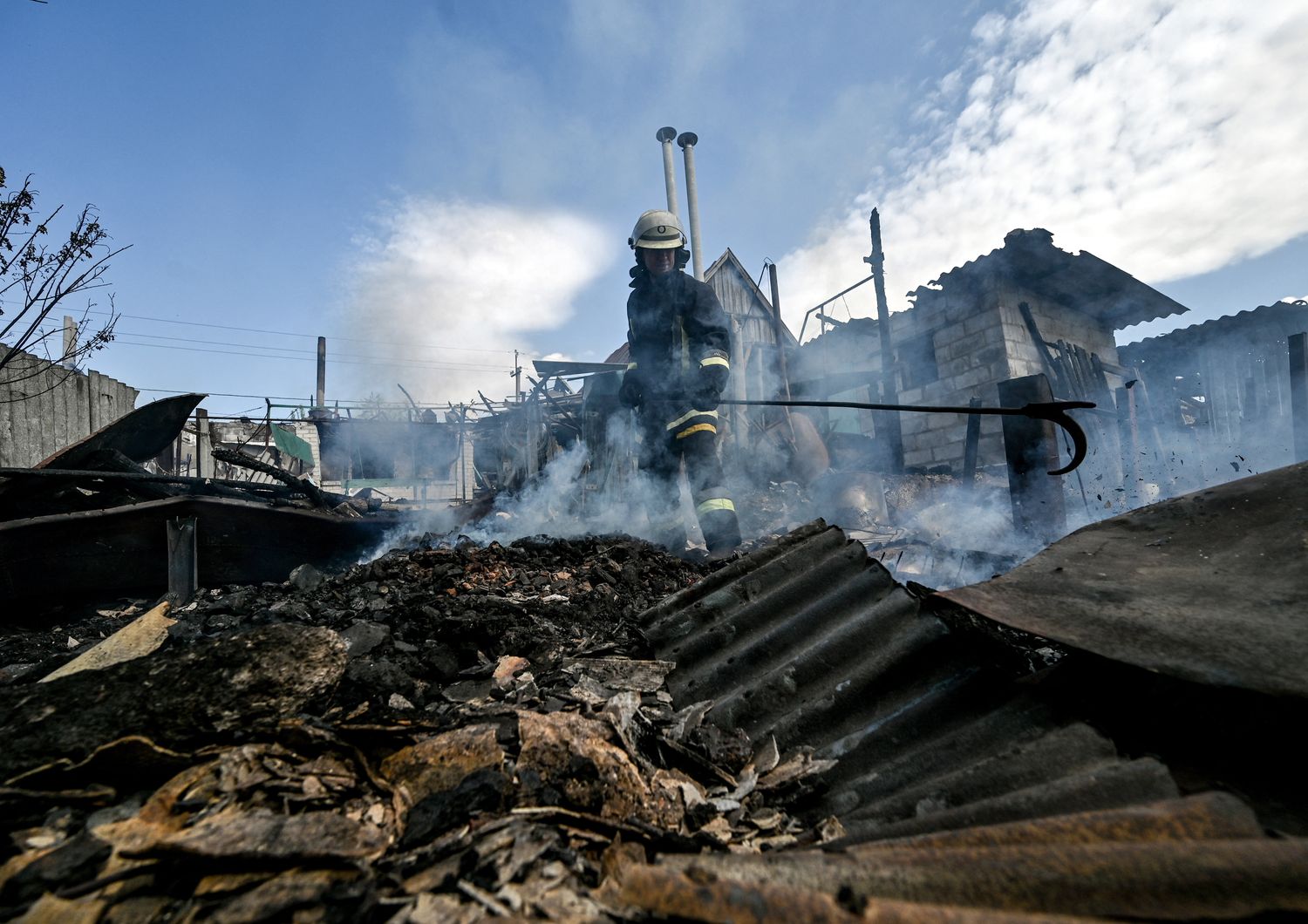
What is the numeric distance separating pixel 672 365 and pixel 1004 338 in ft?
29.6

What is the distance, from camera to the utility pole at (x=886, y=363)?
11828 mm

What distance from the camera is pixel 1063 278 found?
1215cm

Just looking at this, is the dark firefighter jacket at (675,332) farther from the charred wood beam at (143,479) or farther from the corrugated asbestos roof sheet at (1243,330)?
the corrugated asbestos roof sheet at (1243,330)

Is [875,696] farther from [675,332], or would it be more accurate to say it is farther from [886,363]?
[886,363]

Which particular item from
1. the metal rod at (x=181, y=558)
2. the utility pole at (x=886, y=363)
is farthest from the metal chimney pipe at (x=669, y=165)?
the metal rod at (x=181, y=558)

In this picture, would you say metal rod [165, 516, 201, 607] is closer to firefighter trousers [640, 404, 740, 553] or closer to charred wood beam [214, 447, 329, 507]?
charred wood beam [214, 447, 329, 507]

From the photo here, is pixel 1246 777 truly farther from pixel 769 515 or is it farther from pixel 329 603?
pixel 769 515

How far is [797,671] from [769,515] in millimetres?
7346

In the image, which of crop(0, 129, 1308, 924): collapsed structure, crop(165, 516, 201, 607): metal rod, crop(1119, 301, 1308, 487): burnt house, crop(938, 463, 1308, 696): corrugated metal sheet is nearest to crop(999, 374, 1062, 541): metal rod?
crop(0, 129, 1308, 924): collapsed structure

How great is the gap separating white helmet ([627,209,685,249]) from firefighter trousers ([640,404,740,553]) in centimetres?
170

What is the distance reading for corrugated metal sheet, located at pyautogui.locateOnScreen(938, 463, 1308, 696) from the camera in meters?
1.34

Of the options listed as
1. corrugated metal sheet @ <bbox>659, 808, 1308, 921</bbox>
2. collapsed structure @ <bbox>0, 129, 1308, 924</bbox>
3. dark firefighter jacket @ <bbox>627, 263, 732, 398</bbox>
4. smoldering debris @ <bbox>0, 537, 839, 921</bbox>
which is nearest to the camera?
corrugated metal sheet @ <bbox>659, 808, 1308, 921</bbox>

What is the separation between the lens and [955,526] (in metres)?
7.20

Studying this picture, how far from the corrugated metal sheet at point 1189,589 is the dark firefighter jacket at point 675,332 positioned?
3.80 meters
